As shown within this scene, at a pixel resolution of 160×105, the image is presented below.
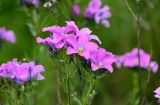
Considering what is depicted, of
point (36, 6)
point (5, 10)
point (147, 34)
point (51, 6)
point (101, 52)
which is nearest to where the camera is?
point (101, 52)

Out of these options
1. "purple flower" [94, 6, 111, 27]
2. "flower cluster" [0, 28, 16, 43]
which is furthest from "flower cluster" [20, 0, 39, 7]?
"purple flower" [94, 6, 111, 27]

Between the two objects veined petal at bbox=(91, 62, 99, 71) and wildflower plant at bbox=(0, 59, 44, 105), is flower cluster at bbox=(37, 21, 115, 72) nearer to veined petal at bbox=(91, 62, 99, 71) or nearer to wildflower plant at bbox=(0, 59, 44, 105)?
veined petal at bbox=(91, 62, 99, 71)

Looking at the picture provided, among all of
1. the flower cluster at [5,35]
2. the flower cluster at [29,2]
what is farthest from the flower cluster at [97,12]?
the flower cluster at [5,35]

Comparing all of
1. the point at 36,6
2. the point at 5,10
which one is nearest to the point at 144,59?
the point at 36,6

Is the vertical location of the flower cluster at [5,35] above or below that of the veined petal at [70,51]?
above

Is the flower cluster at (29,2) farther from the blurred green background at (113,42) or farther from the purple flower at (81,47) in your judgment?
the purple flower at (81,47)

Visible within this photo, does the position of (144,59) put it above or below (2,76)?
above

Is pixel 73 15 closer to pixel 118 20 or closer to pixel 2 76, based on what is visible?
pixel 2 76
